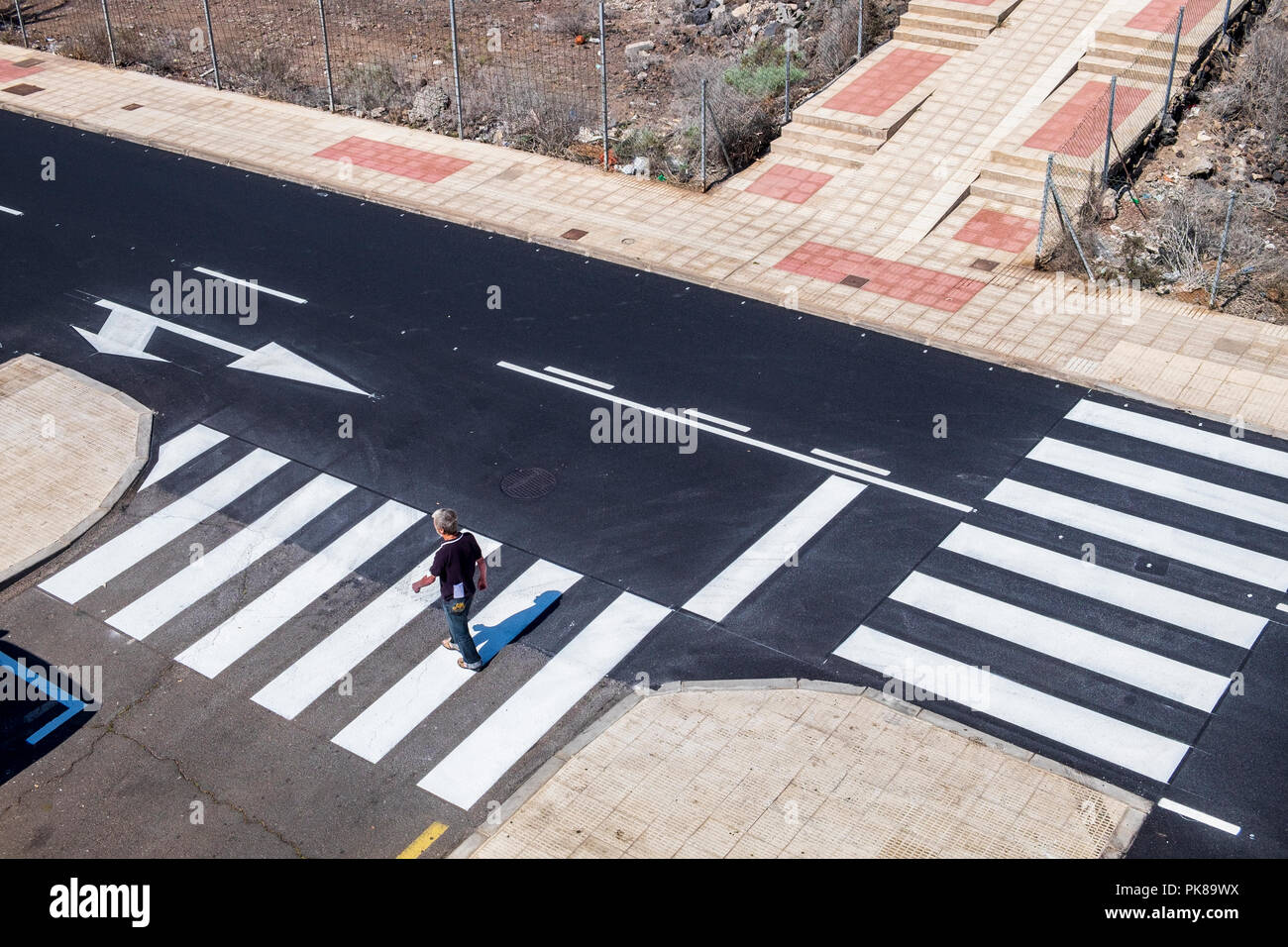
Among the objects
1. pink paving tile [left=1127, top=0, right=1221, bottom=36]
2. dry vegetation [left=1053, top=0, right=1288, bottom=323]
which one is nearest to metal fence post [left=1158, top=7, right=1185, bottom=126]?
dry vegetation [left=1053, top=0, right=1288, bottom=323]

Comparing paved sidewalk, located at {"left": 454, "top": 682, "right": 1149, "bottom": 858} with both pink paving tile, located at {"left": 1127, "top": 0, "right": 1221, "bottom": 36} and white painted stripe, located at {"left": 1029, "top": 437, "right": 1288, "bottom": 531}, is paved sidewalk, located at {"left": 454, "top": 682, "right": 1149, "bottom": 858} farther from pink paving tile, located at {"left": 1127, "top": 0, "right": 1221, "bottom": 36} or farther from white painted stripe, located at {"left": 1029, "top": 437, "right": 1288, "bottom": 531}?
pink paving tile, located at {"left": 1127, "top": 0, "right": 1221, "bottom": 36}

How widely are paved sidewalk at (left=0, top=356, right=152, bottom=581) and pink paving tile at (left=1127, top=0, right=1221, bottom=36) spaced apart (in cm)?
1858

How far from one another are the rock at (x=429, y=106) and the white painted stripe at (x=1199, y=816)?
19014 mm

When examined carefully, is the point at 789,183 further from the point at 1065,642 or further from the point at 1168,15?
the point at 1065,642

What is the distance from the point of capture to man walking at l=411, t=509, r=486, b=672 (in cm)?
1157

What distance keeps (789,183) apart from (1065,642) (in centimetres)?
1158

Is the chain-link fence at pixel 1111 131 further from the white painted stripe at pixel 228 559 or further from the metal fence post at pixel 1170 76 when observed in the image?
the white painted stripe at pixel 228 559

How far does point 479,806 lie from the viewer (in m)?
10.9

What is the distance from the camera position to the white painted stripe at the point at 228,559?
1312cm

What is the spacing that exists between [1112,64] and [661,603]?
51.9ft

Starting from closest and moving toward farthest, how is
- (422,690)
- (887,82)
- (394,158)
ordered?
(422,690), (394,158), (887,82)

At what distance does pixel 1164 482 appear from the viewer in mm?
14641

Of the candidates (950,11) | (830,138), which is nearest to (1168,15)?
(950,11)

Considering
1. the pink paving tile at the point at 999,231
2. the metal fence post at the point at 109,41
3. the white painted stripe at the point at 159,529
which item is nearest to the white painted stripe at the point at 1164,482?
the pink paving tile at the point at 999,231
